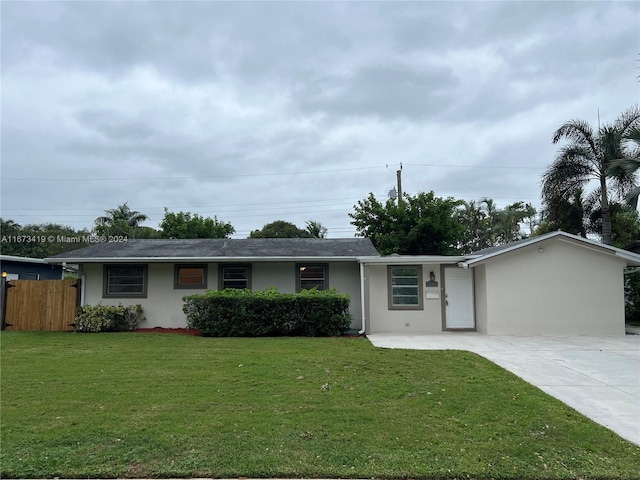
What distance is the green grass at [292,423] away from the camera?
3473 mm

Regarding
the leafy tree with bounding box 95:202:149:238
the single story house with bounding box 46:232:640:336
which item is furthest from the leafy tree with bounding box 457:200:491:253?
the leafy tree with bounding box 95:202:149:238

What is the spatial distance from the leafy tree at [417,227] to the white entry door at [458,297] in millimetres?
10150

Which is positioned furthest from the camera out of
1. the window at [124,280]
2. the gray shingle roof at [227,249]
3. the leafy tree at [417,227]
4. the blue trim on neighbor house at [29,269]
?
the leafy tree at [417,227]

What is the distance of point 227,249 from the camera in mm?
13859

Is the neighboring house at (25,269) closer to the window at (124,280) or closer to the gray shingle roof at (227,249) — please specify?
the gray shingle roof at (227,249)

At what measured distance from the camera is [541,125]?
1689 centimetres

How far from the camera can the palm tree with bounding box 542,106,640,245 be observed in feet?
51.4

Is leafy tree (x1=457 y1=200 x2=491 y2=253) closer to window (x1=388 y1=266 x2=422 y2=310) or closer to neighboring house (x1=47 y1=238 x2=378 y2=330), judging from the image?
window (x1=388 y1=266 x2=422 y2=310)

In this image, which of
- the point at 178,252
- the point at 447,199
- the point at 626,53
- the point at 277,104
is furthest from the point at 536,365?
the point at 447,199

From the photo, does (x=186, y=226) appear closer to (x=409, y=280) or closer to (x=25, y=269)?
(x=25, y=269)

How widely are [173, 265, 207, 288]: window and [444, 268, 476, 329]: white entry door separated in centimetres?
763

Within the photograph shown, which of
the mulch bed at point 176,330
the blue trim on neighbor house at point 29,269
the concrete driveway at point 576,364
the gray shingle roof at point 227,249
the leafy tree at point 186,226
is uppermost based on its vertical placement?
the leafy tree at point 186,226

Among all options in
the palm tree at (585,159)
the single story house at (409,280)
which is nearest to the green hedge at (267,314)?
the single story house at (409,280)

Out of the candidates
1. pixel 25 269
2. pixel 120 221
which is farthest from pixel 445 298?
pixel 120 221
